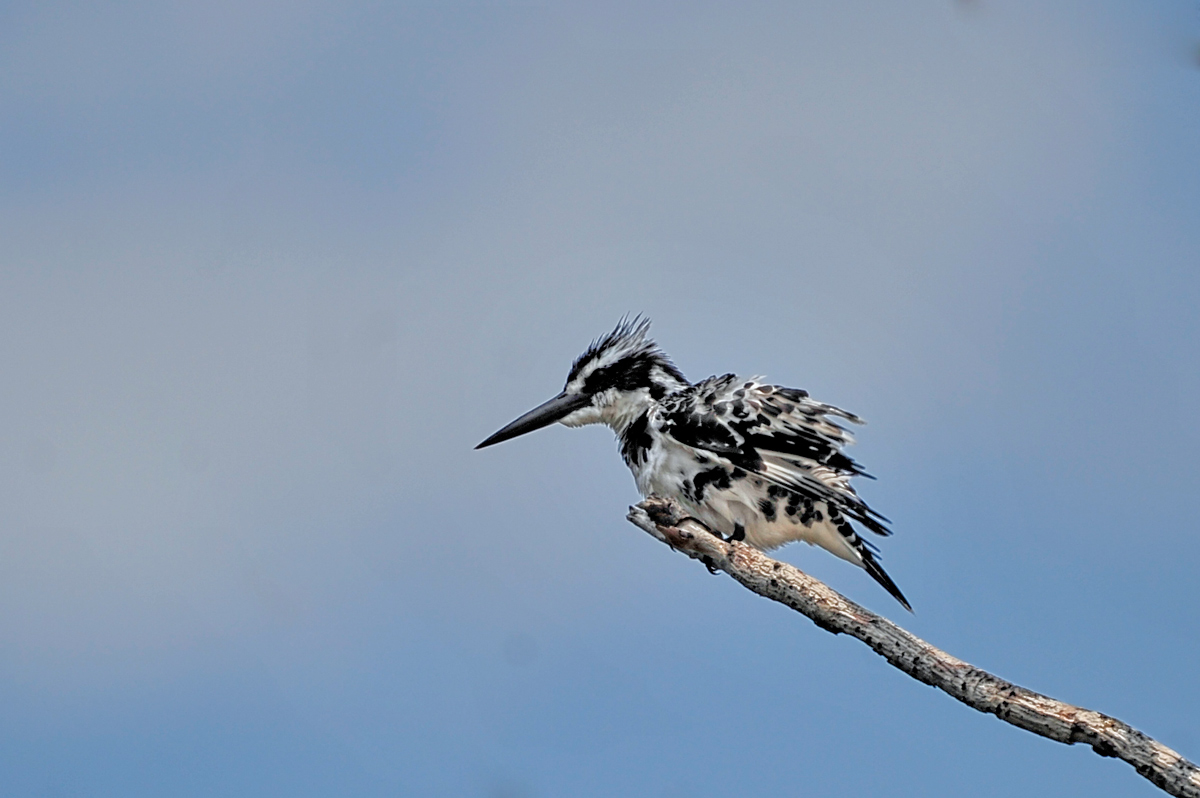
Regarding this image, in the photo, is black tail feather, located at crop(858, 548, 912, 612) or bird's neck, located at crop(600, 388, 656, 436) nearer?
black tail feather, located at crop(858, 548, 912, 612)

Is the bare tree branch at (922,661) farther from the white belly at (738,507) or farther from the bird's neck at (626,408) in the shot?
the bird's neck at (626,408)

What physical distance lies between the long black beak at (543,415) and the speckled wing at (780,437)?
64.1 inches

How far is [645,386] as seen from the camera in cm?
1038

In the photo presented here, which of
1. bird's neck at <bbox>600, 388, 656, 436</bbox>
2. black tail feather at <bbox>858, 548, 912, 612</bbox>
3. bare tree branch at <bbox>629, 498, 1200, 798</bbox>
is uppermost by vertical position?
bird's neck at <bbox>600, 388, 656, 436</bbox>

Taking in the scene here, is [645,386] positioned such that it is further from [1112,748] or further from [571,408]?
[1112,748]

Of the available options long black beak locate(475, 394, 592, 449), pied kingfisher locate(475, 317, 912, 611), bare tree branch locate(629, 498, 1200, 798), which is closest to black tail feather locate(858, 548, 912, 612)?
pied kingfisher locate(475, 317, 912, 611)

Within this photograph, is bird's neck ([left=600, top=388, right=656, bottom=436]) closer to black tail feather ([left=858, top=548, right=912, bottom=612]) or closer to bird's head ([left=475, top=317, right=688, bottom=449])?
bird's head ([left=475, top=317, right=688, bottom=449])

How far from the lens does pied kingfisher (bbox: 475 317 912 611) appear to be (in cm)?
893

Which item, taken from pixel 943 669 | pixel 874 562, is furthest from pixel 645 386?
pixel 943 669

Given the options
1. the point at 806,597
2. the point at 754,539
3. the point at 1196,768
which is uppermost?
the point at 754,539

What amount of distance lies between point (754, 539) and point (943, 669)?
3059mm

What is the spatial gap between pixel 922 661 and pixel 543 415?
5472 mm

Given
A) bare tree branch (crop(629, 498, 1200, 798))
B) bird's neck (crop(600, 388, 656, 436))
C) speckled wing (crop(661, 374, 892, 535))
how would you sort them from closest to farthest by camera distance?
1. bare tree branch (crop(629, 498, 1200, 798))
2. speckled wing (crop(661, 374, 892, 535))
3. bird's neck (crop(600, 388, 656, 436))

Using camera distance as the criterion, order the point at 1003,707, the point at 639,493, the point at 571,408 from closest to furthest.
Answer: the point at 1003,707
the point at 639,493
the point at 571,408
